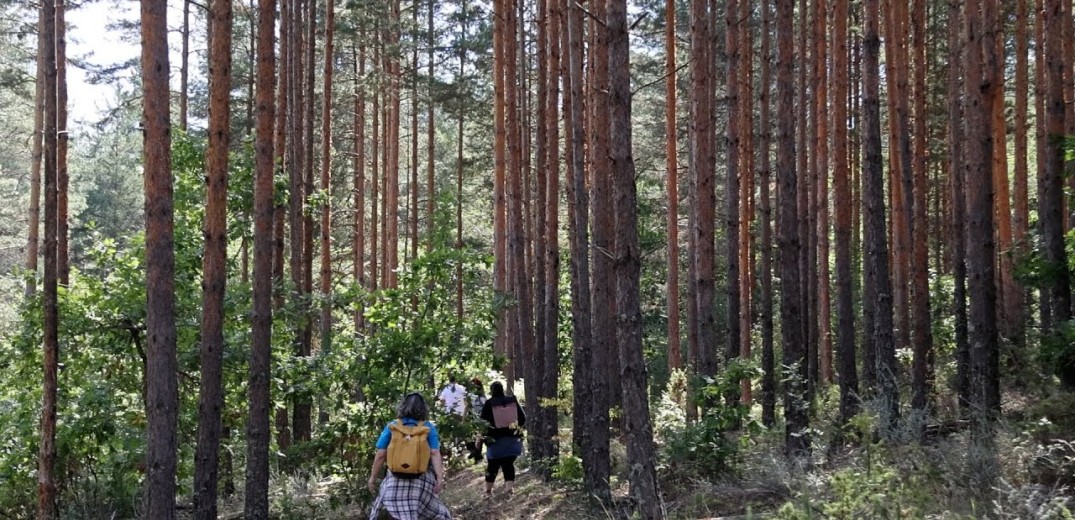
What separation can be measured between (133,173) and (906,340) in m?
40.5

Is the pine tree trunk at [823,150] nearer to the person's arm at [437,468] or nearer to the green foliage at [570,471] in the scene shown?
the green foliage at [570,471]

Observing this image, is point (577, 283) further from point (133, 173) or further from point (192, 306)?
point (133, 173)

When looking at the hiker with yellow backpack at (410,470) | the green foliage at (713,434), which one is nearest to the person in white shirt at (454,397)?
the green foliage at (713,434)

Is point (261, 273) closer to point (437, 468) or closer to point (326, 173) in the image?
point (437, 468)

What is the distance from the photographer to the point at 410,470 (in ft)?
26.7

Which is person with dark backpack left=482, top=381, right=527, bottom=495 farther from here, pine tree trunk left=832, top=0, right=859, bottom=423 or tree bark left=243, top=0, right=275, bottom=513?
pine tree trunk left=832, top=0, right=859, bottom=423

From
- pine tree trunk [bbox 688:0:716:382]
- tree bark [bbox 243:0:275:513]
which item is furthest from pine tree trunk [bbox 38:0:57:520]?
pine tree trunk [bbox 688:0:716:382]

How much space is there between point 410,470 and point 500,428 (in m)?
4.95

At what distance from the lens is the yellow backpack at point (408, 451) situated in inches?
320

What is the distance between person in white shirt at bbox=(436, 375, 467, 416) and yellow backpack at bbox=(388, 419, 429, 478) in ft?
14.4

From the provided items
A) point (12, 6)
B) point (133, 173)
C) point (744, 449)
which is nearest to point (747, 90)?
point (744, 449)

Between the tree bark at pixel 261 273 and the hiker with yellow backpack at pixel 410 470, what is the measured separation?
3245 mm

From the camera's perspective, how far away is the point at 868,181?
1196 cm

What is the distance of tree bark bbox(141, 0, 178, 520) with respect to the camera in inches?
362
